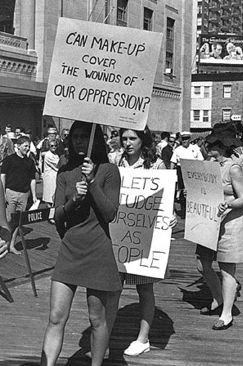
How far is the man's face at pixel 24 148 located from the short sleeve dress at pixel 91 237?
6247mm

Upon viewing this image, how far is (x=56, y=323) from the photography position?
4.66m

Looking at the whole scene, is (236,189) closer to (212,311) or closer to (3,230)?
(212,311)

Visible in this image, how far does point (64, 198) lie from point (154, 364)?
167cm

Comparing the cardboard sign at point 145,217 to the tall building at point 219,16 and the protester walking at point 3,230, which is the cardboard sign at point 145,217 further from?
the tall building at point 219,16

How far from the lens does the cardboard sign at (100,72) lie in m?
4.87

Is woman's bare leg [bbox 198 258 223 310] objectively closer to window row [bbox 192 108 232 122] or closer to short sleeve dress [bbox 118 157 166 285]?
short sleeve dress [bbox 118 157 166 285]

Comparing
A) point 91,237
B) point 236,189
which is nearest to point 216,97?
point 236,189

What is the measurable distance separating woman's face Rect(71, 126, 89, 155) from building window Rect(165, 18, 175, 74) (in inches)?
1925

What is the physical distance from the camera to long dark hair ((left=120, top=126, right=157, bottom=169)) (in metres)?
5.75

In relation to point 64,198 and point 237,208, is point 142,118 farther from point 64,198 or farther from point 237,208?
point 237,208

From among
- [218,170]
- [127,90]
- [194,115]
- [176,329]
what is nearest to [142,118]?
[127,90]

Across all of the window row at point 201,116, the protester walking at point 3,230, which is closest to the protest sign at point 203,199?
the protester walking at point 3,230

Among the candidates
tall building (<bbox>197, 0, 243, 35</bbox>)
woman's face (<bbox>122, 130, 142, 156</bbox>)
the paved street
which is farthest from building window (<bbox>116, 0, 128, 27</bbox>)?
tall building (<bbox>197, 0, 243, 35</bbox>)

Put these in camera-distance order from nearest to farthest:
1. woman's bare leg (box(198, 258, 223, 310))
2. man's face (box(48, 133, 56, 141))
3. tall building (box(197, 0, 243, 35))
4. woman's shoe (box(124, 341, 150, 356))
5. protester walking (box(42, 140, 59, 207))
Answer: woman's shoe (box(124, 341, 150, 356)) → woman's bare leg (box(198, 258, 223, 310)) → protester walking (box(42, 140, 59, 207)) → man's face (box(48, 133, 56, 141)) → tall building (box(197, 0, 243, 35))
